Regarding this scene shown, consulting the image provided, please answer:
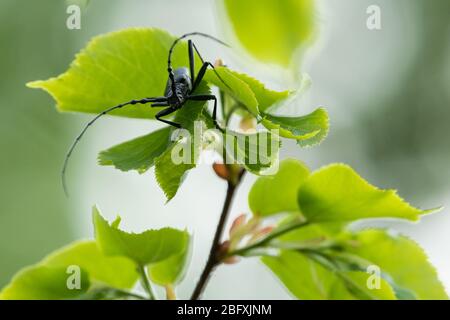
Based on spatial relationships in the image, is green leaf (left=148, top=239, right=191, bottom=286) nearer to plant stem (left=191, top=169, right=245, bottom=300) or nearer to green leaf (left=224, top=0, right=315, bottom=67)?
plant stem (left=191, top=169, right=245, bottom=300)

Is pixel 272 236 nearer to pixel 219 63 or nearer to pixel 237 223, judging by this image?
pixel 237 223

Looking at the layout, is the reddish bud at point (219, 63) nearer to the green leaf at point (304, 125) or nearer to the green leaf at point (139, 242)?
the green leaf at point (304, 125)

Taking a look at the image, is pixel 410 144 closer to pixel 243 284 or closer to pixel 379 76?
pixel 379 76

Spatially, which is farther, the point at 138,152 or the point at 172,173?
the point at 138,152

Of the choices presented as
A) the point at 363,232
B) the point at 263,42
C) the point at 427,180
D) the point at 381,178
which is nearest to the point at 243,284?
the point at 381,178

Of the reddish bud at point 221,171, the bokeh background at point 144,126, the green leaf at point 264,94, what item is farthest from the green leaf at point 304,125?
the bokeh background at point 144,126
